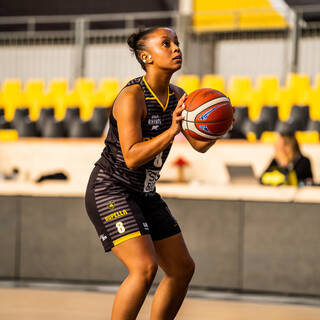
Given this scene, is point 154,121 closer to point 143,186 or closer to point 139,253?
point 143,186

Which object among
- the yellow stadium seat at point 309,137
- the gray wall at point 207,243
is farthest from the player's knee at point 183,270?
the yellow stadium seat at point 309,137

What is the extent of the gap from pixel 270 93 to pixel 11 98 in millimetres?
4428

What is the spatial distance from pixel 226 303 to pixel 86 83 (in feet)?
23.0

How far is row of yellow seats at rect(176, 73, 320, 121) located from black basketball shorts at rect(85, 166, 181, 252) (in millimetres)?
6556

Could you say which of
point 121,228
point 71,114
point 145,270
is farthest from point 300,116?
point 145,270

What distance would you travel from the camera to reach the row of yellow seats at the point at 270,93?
9.80 metres

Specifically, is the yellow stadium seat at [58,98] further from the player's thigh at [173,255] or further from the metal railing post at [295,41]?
the player's thigh at [173,255]

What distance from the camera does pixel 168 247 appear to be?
3.21m

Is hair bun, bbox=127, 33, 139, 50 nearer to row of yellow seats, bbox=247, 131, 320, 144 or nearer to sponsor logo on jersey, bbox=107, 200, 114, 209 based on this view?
sponsor logo on jersey, bbox=107, 200, 114, 209

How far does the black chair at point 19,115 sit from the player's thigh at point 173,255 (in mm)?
7373

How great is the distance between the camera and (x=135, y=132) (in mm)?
2947

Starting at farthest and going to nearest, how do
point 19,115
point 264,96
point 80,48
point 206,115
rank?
point 80,48, point 19,115, point 264,96, point 206,115

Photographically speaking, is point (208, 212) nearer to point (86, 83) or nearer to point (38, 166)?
point (38, 166)

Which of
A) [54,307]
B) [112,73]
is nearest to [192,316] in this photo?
[54,307]
